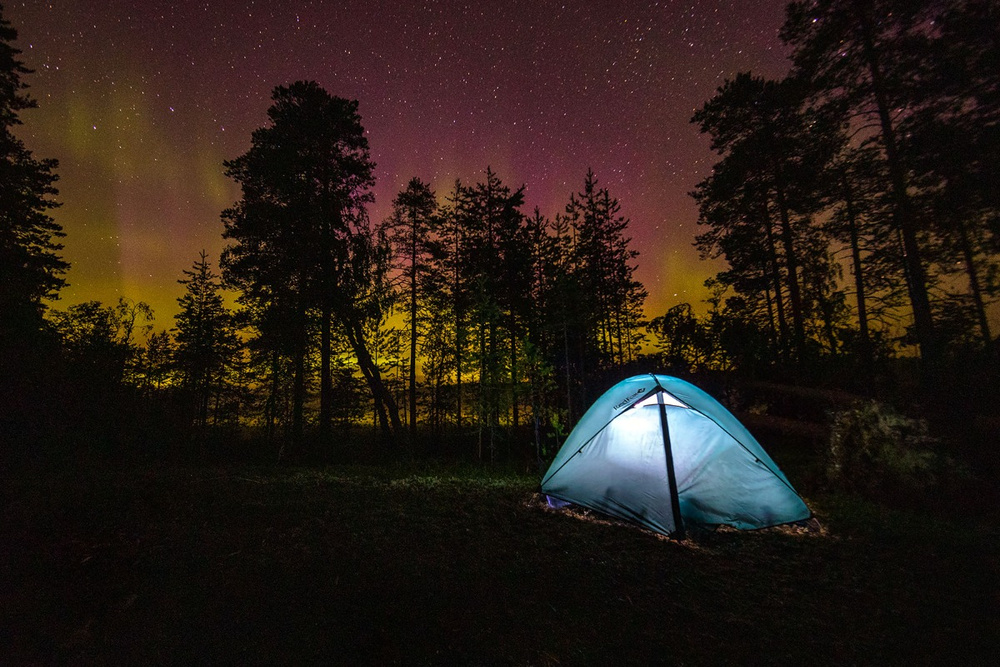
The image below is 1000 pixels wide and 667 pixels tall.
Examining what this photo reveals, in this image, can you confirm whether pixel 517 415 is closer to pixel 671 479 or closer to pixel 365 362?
pixel 365 362

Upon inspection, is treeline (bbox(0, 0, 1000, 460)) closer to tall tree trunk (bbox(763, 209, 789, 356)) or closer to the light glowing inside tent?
tall tree trunk (bbox(763, 209, 789, 356))

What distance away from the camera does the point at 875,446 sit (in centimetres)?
768

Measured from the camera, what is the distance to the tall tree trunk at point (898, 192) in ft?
33.4

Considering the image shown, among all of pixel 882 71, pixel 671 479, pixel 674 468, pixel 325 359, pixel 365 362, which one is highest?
pixel 882 71

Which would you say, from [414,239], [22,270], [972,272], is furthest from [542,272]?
[22,270]

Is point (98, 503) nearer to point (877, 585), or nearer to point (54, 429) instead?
point (54, 429)

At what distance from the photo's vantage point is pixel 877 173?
1144 cm

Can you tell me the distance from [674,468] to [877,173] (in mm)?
11588

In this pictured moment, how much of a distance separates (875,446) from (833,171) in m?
9.08

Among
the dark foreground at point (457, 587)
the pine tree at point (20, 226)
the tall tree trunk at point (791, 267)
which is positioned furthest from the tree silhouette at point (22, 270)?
the tall tree trunk at point (791, 267)

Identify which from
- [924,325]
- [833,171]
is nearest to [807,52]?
[833,171]

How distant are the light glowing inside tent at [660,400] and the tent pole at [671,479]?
0.04 meters

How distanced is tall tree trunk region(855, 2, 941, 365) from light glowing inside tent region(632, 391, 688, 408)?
27.8ft

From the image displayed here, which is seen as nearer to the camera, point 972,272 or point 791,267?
point 972,272
